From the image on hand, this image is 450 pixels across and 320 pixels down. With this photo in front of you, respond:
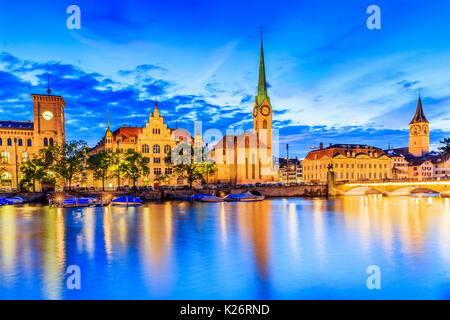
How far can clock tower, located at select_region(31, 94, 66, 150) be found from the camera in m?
80.9

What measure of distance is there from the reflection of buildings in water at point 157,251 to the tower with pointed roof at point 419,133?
178 metres

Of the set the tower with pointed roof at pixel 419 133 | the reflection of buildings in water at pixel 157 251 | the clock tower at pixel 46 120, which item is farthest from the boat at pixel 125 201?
the tower with pointed roof at pixel 419 133

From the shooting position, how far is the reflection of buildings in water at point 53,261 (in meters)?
15.2

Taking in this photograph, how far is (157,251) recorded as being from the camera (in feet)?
75.6

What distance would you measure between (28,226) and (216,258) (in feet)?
77.5

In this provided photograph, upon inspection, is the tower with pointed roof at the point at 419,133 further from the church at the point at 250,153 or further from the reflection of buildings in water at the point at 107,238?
the reflection of buildings in water at the point at 107,238

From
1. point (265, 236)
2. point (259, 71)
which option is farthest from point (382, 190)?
point (265, 236)

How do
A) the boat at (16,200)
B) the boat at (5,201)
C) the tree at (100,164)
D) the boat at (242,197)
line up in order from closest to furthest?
1. the boat at (5,201)
2. the boat at (16,200)
3. the tree at (100,164)
4. the boat at (242,197)

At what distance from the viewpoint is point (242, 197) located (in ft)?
Result: 248

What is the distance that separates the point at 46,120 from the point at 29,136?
226 inches

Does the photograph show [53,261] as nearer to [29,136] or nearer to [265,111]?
[29,136]

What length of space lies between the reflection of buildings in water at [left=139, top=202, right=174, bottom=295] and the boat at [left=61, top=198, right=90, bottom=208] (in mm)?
27929

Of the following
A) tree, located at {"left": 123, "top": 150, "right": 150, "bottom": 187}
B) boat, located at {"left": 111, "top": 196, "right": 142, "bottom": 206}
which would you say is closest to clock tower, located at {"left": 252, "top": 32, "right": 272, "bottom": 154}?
tree, located at {"left": 123, "top": 150, "right": 150, "bottom": 187}

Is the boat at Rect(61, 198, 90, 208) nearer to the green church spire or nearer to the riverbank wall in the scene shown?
the riverbank wall
